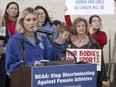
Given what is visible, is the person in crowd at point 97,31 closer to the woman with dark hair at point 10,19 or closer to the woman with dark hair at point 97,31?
the woman with dark hair at point 97,31

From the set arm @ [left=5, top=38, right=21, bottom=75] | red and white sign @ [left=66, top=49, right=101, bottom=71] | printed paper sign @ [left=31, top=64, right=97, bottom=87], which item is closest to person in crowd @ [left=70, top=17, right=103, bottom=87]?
red and white sign @ [left=66, top=49, right=101, bottom=71]

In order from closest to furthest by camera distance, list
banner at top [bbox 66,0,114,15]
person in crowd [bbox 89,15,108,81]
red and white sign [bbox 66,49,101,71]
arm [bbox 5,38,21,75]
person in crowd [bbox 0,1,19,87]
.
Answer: arm [bbox 5,38,21,75], red and white sign [bbox 66,49,101,71], banner at top [bbox 66,0,114,15], person in crowd [bbox 0,1,19,87], person in crowd [bbox 89,15,108,81]

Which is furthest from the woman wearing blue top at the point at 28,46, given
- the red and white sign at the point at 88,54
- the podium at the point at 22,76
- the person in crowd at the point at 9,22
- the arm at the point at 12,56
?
the person in crowd at the point at 9,22

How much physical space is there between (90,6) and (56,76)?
2527 mm

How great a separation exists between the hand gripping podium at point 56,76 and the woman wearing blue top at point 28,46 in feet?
0.92

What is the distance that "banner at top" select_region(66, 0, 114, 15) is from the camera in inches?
171

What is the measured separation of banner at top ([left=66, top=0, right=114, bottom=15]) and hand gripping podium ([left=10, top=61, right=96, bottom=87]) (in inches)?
88.1

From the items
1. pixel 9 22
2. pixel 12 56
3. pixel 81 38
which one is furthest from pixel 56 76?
pixel 9 22

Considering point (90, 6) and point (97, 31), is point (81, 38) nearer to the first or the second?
point (90, 6)

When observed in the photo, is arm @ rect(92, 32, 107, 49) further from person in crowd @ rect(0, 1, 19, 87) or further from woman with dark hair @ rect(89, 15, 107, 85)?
person in crowd @ rect(0, 1, 19, 87)

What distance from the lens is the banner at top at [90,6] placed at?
4.35m

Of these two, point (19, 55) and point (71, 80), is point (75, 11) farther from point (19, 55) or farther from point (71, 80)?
point (71, 80)

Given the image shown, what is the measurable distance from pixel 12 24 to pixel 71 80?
118 inches

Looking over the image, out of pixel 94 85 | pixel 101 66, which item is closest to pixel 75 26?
pixel 101 66
